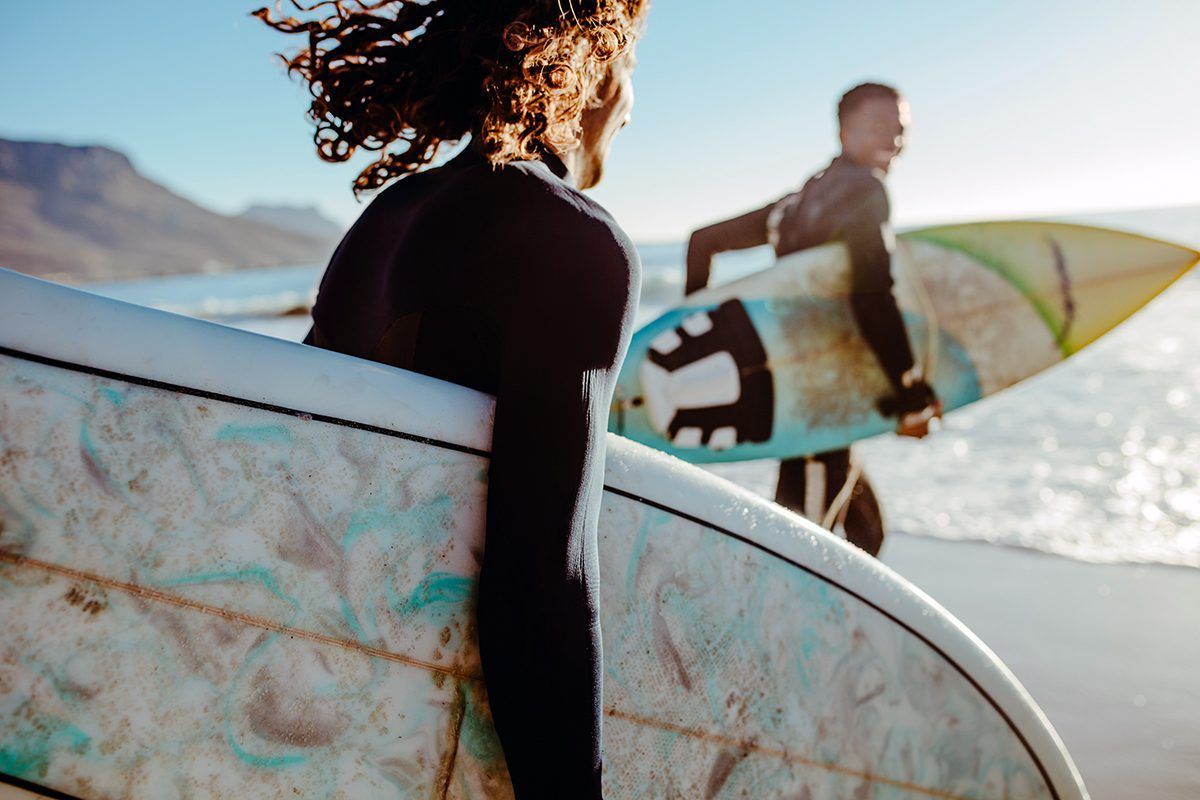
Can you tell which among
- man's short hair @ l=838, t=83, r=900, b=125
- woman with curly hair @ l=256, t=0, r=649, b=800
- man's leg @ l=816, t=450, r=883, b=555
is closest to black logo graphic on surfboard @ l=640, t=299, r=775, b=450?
man's leg @ l=816, t=450, r=883, b=555

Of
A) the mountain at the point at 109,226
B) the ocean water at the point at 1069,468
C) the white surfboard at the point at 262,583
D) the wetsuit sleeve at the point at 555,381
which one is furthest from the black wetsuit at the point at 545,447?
the mountain at the point at 109,226

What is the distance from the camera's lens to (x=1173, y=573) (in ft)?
12.4

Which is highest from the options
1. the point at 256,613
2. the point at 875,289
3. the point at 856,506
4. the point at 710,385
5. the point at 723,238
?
the point at 723,238

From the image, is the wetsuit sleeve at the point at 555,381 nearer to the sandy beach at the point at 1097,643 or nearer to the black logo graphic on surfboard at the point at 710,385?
the sandy beach at the point at 1097,643

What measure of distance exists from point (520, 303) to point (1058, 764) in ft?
5.37

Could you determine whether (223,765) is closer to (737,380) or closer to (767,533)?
(767,533)

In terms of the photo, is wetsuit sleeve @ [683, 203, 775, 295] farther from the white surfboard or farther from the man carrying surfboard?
the white surfboard

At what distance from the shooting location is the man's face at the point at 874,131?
3.56 m

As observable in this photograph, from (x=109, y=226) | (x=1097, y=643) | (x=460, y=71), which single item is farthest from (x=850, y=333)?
(x=109, y=226)

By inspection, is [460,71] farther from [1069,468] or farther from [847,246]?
[1069,468]

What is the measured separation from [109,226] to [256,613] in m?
86.1

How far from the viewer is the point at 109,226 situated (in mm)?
70625

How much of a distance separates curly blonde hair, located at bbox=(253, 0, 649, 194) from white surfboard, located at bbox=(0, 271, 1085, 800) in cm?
38

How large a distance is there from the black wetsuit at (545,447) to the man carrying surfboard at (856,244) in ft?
8.52
